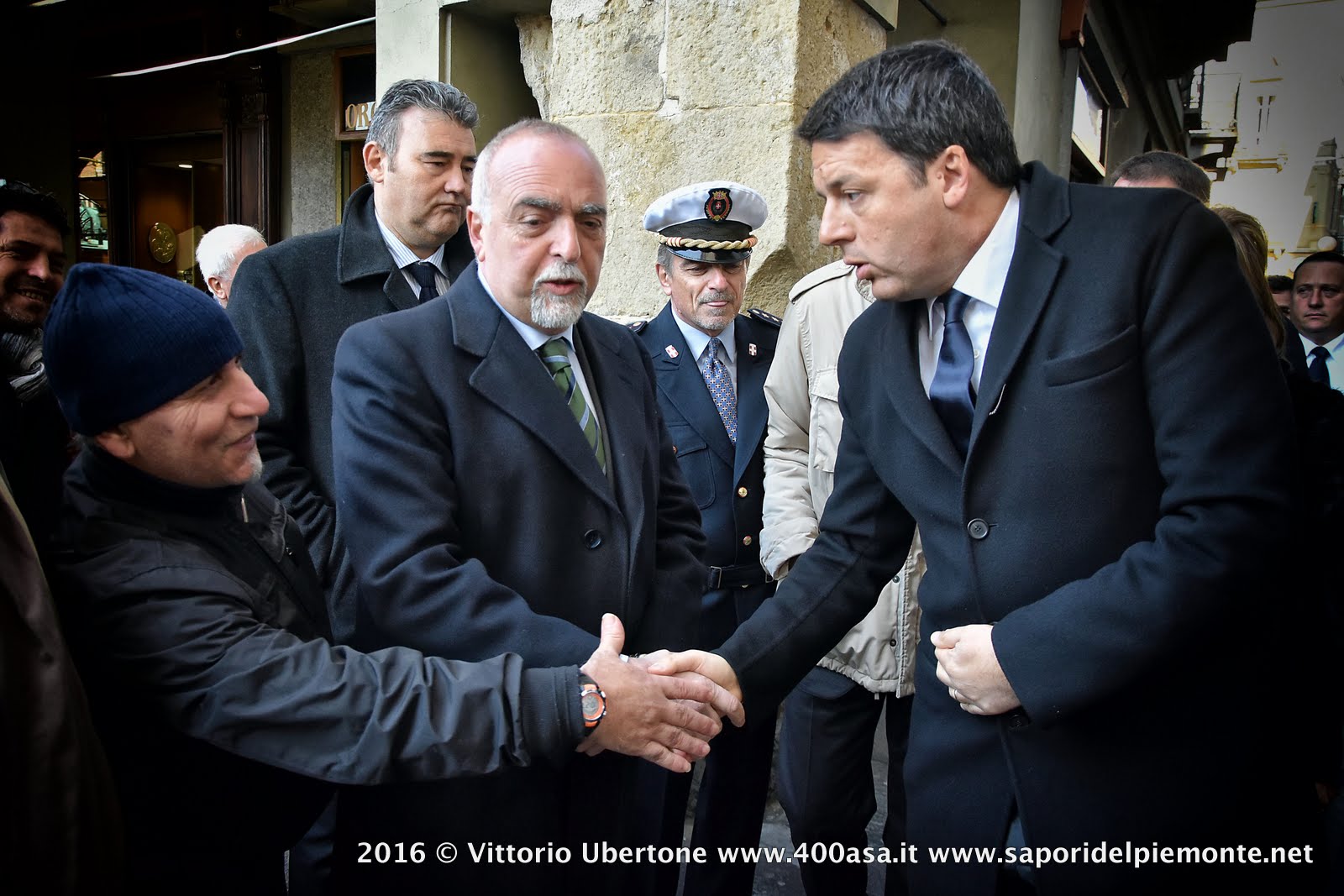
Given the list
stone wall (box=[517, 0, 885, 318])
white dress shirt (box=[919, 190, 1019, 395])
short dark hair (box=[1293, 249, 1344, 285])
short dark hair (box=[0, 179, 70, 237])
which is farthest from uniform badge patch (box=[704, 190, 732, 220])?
short dark hair (box=[1293, 249, 1344, 285])

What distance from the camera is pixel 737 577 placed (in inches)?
122

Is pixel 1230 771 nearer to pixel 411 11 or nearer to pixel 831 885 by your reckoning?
pixel 831 885

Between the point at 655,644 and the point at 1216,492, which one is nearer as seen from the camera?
the point at 1216,492

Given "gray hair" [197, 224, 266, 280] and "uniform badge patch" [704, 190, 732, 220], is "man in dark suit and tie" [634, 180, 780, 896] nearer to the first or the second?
"uniform badge patch" [704, 190, 732, 220]

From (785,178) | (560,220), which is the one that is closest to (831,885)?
(560,220)

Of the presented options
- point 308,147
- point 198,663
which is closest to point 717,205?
point 198,663

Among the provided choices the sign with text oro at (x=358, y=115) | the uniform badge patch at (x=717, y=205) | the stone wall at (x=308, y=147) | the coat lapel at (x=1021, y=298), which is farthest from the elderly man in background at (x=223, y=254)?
the coat lapel at (x=1021, y=298)

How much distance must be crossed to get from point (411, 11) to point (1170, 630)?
446 cm

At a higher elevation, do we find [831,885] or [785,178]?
[785,178]

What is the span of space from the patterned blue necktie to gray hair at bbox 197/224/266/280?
209 cm

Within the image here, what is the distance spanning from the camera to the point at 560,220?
1.94m

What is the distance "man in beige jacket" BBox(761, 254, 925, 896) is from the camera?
8.84ft

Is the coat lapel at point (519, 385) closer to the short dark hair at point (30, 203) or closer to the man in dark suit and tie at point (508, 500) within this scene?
the man in dark suit and tie at point (508, 500)

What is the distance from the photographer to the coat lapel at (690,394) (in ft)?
10.4
